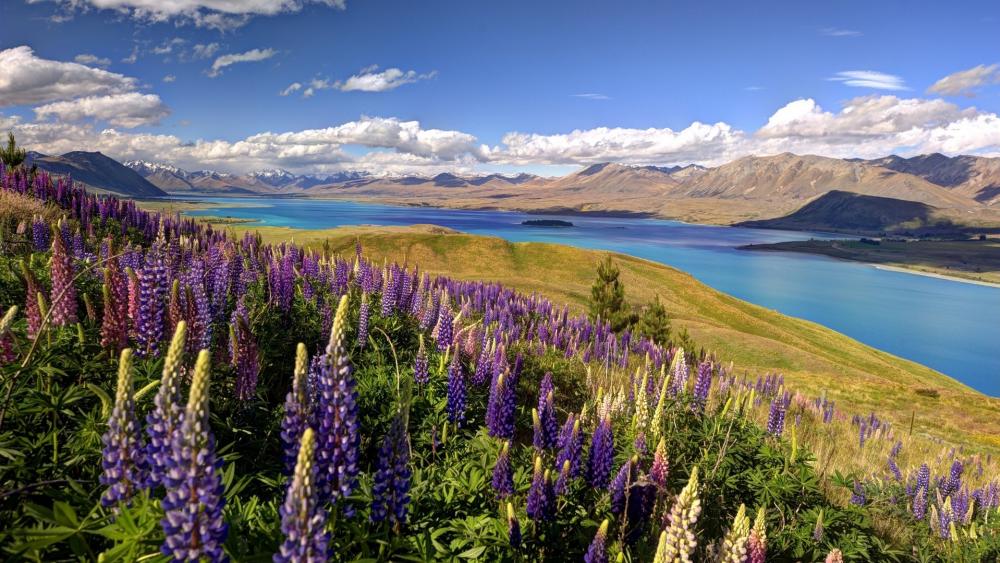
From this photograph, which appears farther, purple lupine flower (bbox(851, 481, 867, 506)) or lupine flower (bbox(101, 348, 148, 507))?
purple lupine flower (bbox(851, 481, 867, 506))

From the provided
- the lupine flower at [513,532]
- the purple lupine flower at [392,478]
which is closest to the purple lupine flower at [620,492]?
the lupine flower at [513,532]

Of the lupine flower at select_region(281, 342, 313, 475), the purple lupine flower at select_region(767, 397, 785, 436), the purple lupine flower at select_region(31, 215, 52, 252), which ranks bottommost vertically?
the purple lupine flower at select_region(767, 397, 785, 436)

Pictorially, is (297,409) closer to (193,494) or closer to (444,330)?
(193,494)

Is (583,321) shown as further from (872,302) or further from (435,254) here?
(872,302)

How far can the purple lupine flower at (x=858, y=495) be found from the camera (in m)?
7.96

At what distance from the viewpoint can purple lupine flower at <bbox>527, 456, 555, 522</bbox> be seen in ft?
13.4

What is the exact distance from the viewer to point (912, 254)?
197 meters

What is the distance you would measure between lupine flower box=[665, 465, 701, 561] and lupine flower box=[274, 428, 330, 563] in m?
2.34

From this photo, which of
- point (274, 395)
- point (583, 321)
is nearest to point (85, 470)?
point (274, 395)

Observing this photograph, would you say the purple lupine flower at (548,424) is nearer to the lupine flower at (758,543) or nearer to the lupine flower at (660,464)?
the lupine flower at (660,464)

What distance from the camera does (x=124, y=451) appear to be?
252cm

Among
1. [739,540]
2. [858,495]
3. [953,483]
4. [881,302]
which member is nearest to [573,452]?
[739,540]

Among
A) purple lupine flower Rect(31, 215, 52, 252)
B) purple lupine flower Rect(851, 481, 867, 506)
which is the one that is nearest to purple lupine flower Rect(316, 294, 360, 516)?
purple lupine flower Rect(851, 481, 867, 506)

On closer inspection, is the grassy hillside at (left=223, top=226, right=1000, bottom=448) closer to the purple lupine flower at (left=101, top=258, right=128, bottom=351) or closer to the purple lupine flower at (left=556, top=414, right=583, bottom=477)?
the purple lupine flower at (left=101, top=258, right=128, bottom=351)
